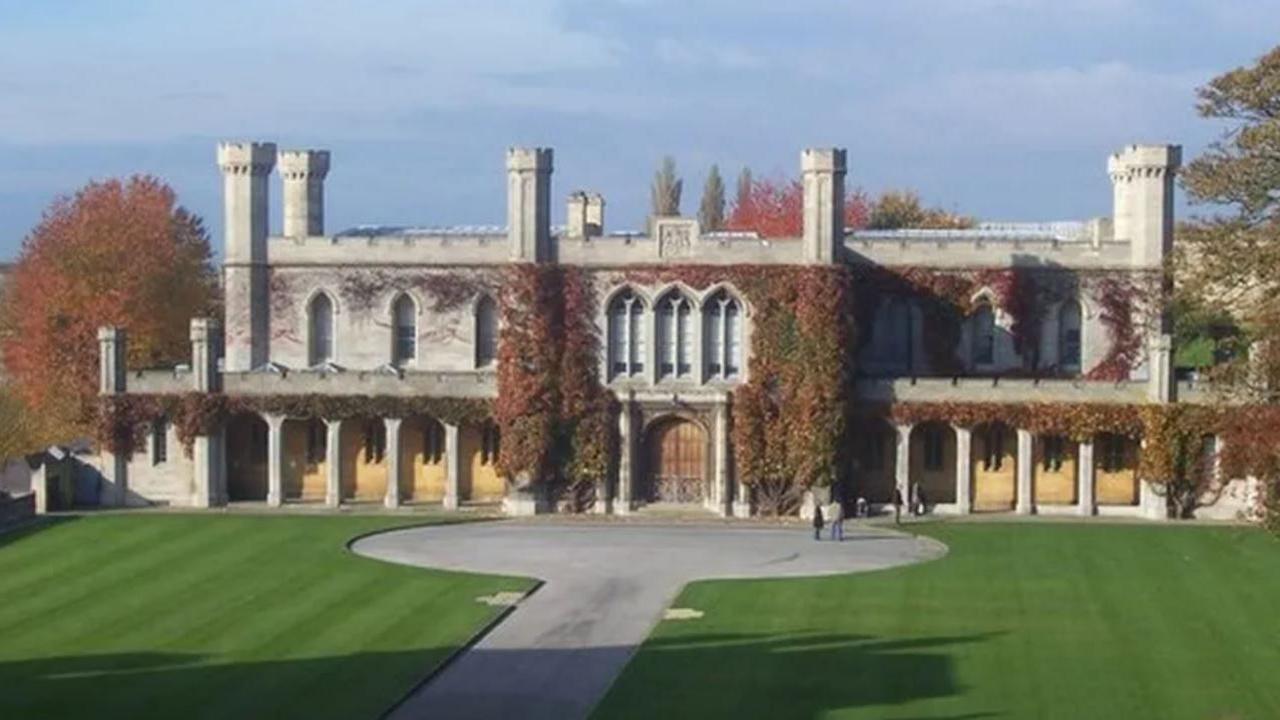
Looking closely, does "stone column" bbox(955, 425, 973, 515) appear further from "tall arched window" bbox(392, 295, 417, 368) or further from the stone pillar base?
"tall arched window" bbox(392, 295, 417, 368)

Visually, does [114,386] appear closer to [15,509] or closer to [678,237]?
[15,509]

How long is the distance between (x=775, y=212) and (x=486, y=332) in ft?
159

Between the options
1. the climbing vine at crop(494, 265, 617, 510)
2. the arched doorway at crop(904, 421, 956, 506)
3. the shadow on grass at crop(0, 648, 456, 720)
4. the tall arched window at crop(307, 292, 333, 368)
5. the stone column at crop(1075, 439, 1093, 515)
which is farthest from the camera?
the tall arched window at crop(307, 292, 333, 368)

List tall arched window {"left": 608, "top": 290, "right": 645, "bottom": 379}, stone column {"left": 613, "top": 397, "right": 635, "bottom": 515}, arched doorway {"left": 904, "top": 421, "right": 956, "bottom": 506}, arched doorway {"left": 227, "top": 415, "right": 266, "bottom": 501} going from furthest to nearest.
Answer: arched doorway {"left": 227, "top": 415, "right": 266, "bottom": 501} → arched doorway {"left": 904, "top": 421, "right": 956, "bottom": 506} → tall arched window {"left": 608, "top": 290, "right": 645, "bottom": 379} → stone column {"left": 613, "top": 397, "right": 635, "bottom": 515}

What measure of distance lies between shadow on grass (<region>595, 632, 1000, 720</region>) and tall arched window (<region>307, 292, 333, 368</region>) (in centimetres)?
2963

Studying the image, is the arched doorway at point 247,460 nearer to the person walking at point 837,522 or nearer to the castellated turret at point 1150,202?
the person walking at point 837,522

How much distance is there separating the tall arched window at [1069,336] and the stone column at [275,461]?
79.8ft

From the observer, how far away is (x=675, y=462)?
65.3 m

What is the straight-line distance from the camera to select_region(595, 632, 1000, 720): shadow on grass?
3528 cm

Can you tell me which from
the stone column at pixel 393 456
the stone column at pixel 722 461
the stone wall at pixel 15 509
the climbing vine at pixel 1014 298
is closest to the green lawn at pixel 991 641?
the stone column at pixel 722 461

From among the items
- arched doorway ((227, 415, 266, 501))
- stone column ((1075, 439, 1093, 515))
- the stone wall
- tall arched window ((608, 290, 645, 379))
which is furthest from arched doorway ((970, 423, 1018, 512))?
the stone wall

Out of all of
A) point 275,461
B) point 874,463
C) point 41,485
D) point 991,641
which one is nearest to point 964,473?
point 874,463

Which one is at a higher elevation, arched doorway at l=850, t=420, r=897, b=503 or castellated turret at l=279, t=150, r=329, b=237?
castellated turret at l=279, t=150, r=329, b=237

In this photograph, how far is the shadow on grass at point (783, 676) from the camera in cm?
3528
